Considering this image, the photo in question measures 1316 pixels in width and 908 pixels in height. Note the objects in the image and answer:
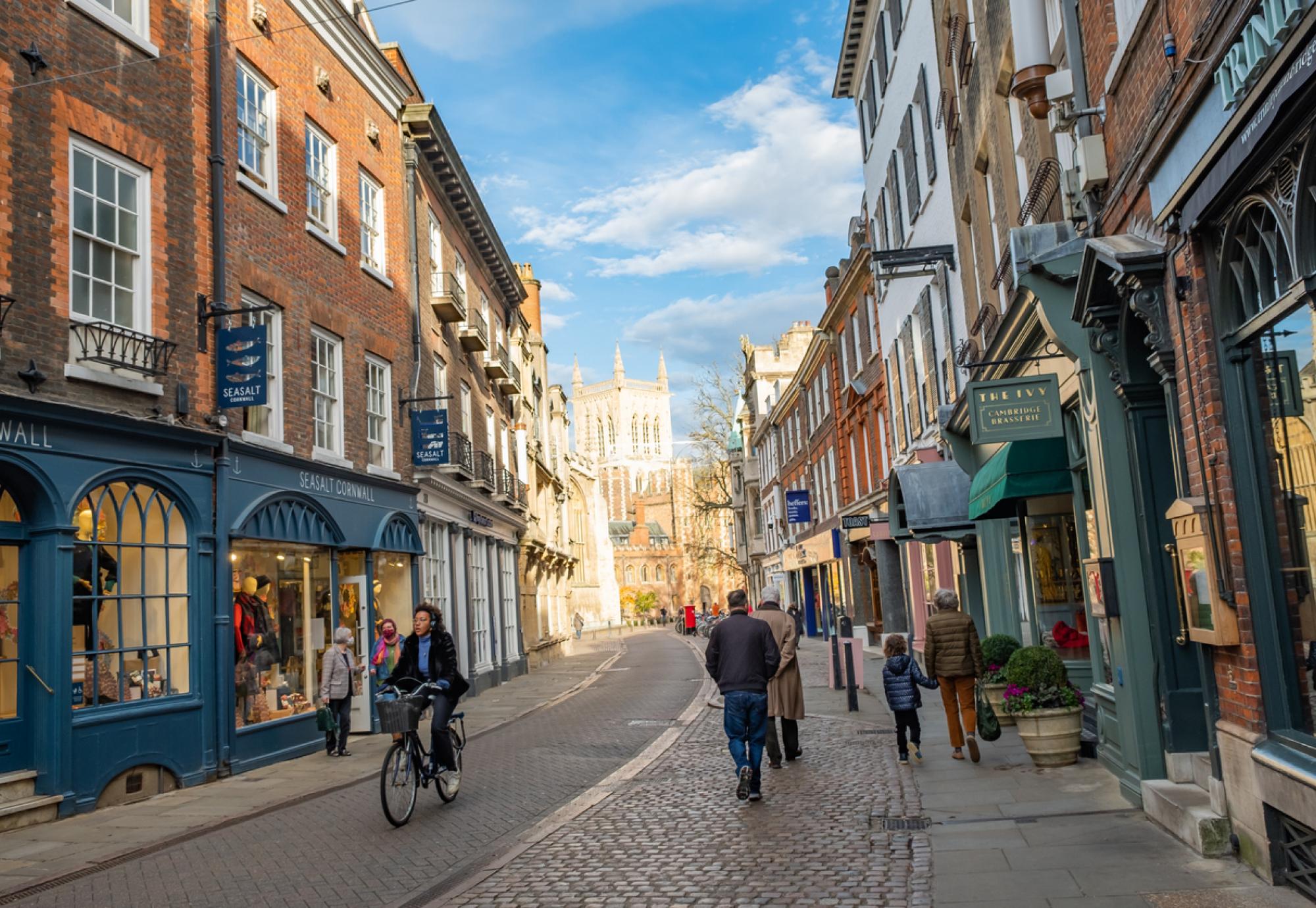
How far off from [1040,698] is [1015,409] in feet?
8.15

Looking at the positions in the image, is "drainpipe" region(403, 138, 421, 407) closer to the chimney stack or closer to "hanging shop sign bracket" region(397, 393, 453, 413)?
"hanging shop sign bracket" region(397, 393, 453, 413)

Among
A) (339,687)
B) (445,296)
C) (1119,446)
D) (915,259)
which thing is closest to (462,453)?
(445,296)

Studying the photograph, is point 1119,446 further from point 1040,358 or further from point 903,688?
point 903,688

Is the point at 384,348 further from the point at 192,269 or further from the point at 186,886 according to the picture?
the point at 186,886

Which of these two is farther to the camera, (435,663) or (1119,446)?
(435,663)

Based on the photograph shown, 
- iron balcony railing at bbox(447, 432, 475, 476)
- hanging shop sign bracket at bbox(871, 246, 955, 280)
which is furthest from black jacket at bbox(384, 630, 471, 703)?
iron balcony railing at bbox(447, 432, 475, 476)

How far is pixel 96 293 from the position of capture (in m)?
11.4

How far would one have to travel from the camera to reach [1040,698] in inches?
377

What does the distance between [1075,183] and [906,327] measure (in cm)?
1312

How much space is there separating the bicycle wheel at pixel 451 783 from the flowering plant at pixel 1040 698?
483 centimetres

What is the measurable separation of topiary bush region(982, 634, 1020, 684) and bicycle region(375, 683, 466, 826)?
19.3 feet

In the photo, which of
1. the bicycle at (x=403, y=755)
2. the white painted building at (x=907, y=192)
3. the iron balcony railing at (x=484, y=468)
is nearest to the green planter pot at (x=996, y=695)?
the bicycle at (x=403, y=755)

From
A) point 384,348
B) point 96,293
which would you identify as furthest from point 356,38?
point 96,293

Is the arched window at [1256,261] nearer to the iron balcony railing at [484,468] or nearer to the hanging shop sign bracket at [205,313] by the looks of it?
the hanging shop sign bracket at [205,313]
